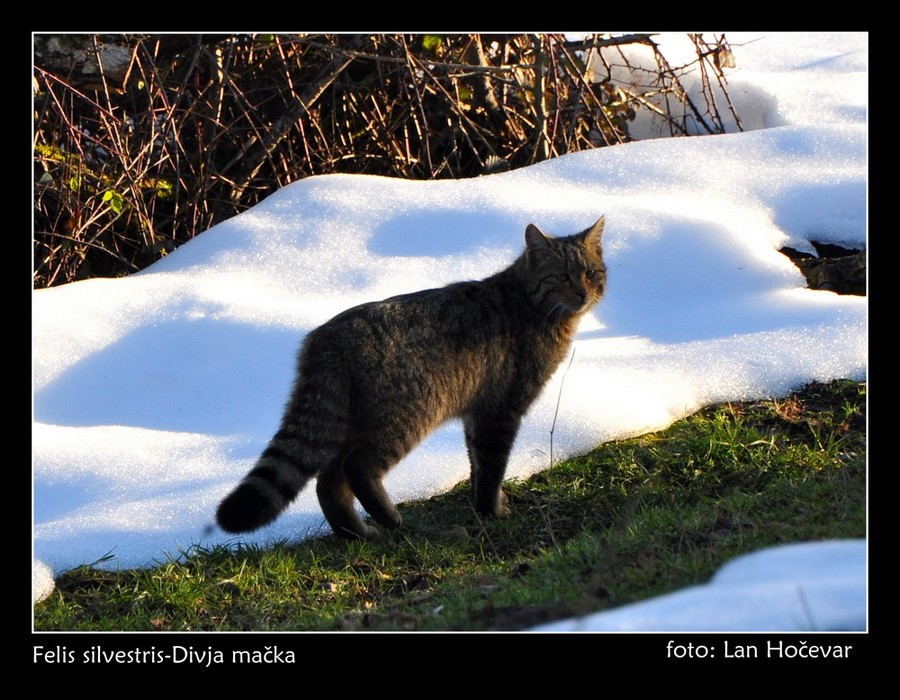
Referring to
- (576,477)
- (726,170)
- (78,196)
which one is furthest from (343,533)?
(726,170)

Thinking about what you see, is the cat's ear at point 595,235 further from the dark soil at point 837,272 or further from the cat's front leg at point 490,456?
the dark soil at point 837,272

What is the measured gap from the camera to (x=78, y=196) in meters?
7.33

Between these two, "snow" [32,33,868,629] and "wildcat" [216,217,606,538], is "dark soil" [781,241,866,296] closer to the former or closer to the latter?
"snow" [32,33,868,629]

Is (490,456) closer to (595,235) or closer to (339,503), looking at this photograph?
(339,503)

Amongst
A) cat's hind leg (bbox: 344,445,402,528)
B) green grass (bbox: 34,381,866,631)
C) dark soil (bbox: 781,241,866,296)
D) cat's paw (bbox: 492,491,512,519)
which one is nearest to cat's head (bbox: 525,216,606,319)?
green grass (bbox: 34,381,866,631)

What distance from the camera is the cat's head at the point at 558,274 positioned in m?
5.14

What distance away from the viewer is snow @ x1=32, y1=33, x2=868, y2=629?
16.6 feet

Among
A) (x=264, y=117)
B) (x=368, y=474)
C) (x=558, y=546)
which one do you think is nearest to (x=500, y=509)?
(x=558, y=546)

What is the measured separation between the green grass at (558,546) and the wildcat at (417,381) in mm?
271

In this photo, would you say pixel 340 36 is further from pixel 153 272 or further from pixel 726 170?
pixel 726 170

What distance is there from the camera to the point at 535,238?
5.16 meters

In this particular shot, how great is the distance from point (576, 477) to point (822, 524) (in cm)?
146

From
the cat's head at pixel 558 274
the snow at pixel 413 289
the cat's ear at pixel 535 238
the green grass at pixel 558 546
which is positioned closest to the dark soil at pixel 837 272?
the snow at pixel 413 289

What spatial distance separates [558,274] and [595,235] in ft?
1.30
